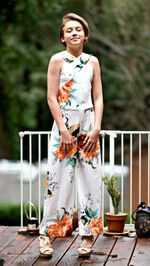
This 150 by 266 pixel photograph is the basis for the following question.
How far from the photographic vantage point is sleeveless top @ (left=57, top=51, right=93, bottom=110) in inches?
220

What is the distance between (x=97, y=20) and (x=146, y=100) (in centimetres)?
170

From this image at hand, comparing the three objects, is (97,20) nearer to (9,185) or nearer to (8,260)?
(9,185)

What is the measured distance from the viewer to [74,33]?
18.2ft

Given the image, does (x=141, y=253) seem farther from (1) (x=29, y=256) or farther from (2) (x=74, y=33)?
(2) (x=74, y=33)

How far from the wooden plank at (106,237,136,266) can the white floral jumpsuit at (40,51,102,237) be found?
24cm

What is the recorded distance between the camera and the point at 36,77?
1627 cm

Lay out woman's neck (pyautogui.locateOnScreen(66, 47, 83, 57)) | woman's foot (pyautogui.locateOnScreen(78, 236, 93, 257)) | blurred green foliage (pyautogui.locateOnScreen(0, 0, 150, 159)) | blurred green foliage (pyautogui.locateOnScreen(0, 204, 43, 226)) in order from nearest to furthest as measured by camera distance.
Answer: woman's neck (pyautogui.locateOnScreen(66, 47, 83, 57)), woman's foot (pyautogui.locateOnScreen(78, 236, 93, 257)), blurred green foliage (pyautogui.locateOnScreen(0, 204, 43, 226)), blurred green foliage (pyautogui.locateOnScreen(0, 0, 150, 159))

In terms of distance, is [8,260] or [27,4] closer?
[8,260]

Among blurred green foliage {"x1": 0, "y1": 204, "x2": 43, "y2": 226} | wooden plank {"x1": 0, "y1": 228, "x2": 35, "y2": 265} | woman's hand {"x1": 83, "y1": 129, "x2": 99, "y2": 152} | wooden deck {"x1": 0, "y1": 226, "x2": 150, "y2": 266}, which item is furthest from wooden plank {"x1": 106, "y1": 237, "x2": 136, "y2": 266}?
blurred green foliage {"x1": 0, "y1": 204, "x2": 43, "y2": 226}

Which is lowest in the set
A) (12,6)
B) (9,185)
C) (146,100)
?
(9,185)

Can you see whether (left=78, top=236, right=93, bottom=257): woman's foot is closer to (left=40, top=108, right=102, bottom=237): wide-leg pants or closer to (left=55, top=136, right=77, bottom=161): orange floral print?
(left=40, top=108, right=102, bottom=237): wide-leg pants

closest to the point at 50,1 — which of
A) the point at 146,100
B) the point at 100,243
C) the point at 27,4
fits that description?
the point at 27,4

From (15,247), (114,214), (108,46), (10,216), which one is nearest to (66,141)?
(15,247)

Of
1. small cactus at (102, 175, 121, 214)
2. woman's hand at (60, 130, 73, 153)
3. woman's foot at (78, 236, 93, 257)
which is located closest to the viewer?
woman's hand at (60, 130, 73, 153)
